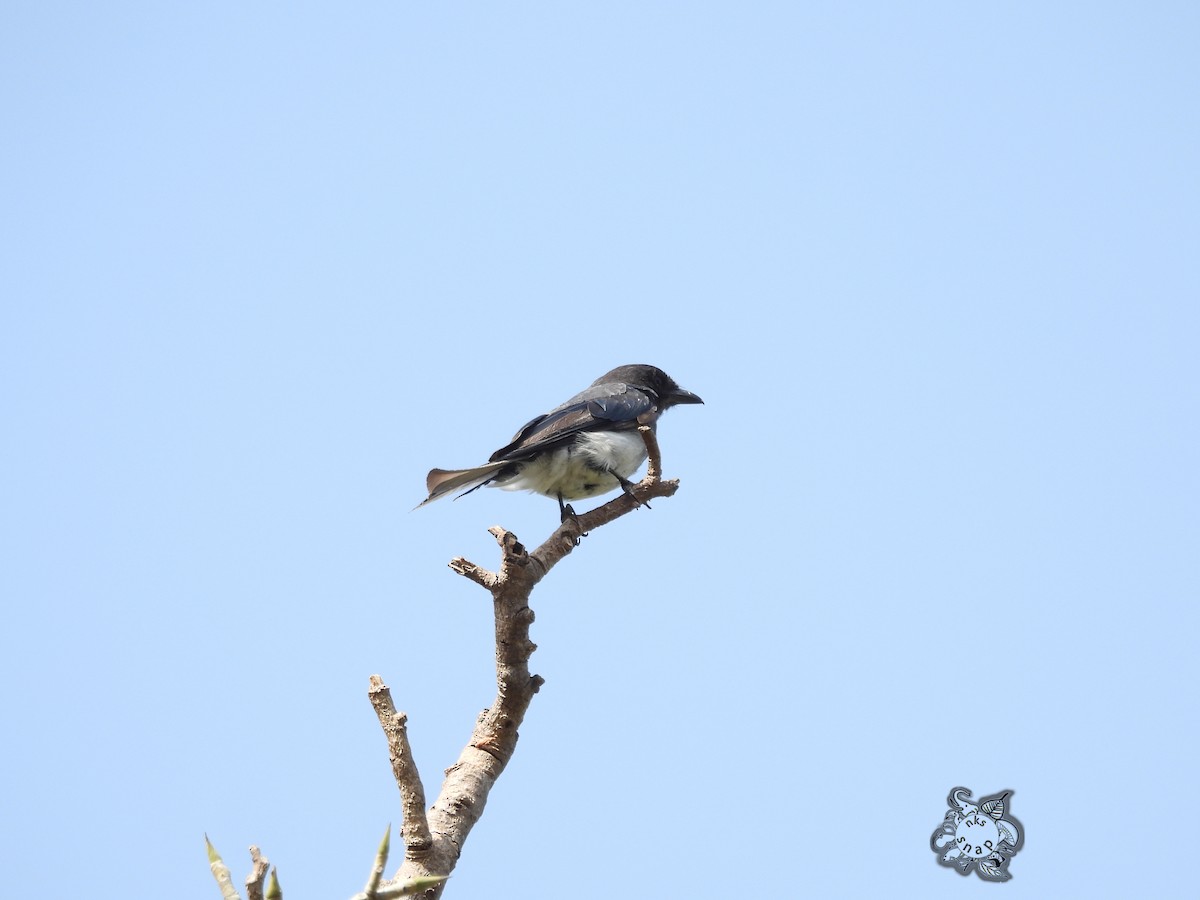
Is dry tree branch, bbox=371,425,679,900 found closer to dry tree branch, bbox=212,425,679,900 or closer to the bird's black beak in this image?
dry tree branch, bbox=212,425,679,900

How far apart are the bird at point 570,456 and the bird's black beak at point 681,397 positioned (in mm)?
1702

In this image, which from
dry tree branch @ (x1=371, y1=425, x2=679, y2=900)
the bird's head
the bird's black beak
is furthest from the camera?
the bird's black beak

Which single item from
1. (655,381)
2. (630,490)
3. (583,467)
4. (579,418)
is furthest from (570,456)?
(655,381)

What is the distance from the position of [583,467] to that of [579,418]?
392 mm

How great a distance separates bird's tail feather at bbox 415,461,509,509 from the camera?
6.75 meters

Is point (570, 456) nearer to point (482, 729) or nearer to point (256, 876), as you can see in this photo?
point (482, 729)

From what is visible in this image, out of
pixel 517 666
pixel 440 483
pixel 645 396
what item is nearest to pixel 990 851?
pixel 517 666

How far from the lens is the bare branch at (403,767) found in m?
4.59

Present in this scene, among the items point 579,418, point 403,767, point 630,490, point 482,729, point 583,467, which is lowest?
point 403,767

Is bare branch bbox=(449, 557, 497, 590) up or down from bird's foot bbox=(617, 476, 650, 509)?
down

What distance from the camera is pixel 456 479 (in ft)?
22.9

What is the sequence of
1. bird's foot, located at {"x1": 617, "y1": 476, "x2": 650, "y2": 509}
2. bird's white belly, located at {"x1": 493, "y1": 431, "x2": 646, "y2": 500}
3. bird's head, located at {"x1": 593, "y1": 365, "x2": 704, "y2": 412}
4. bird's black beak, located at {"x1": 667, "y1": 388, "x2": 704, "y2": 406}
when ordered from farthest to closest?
bird's black beak, located at {"x1": 667, "y1": 388, "x2": 704, "y2": 406}, bird's head, located at {"x1": 593, "y1": 365, "x2": 704, "y2": 412}, bird's white belly, located at {"x1": 493, "y1": 431, "x2": 646, "y2": 500}, bird's foot, located at {"x1": 617, "y1": 476, "x2": 650, "y2": 509}

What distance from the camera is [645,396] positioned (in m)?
8.72

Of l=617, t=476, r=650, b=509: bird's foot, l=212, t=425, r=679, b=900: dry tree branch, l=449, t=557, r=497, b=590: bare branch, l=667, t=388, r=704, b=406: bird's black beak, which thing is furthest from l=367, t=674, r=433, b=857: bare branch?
l=667, t=388, r=704, b=406: bird's black beak
